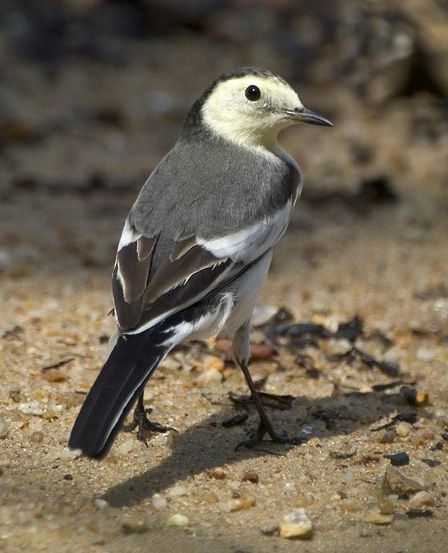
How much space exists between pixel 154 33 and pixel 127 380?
7.81 metres

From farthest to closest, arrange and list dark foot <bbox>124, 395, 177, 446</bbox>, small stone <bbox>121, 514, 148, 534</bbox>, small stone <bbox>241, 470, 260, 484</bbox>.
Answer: dark foot <bbox>124, 395, 177, 446</bbox> < small stone <bbox>241, 470, 260, 484</bbox> < small stone <bbox>121, 514, 148, 534</bbox>

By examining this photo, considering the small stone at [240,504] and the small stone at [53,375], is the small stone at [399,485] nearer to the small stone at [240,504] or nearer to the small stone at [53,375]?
the small stone at [240,504]

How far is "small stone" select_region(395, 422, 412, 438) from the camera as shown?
5323mm

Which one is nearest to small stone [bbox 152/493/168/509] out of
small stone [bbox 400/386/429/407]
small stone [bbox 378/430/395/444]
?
small stone [bbox 378/430/395/444]

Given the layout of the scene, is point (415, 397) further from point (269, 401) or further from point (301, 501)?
A: point (301, 501)

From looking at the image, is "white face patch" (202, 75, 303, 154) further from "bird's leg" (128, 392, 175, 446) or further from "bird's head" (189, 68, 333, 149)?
"bird's leg" (128, 392, 175, 446)

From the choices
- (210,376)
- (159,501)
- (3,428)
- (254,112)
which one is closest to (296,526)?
(159,501)

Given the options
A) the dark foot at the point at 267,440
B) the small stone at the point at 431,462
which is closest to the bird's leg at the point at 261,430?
the dark foot at the point at 267,440

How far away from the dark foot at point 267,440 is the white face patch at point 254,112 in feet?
4.58

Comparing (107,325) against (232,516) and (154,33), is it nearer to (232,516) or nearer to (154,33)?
(232,516)

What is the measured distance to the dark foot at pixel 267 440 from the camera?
5.18 metres

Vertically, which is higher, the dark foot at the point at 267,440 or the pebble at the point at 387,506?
the pebble at the point at 387,506

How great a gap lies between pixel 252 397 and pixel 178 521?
1163mm

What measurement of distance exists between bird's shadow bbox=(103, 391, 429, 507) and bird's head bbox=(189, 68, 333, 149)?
53.7 inches
